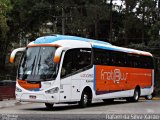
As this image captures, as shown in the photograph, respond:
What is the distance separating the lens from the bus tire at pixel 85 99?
23.6 m

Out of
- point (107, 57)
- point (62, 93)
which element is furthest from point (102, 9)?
point (62, 93)

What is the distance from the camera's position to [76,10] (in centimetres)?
5925

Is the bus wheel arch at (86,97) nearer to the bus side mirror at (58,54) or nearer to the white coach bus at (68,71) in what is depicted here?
the white coach bus at (68,71)

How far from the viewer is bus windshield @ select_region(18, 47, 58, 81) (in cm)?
2158

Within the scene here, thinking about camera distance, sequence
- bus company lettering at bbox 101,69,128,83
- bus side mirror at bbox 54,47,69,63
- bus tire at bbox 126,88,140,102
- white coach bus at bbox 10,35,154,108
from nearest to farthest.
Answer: bus side mirror at bbox 54,47,69,63 < white coach bus at bbox 10,35,154,108 < bus company lettering at bbox 101,69,128,83 < bus tire at bbox 126,88,140,102

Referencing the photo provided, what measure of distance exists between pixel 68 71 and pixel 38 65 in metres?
1.63

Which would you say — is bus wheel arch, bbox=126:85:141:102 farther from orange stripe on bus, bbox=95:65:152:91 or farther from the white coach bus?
the white coach bus

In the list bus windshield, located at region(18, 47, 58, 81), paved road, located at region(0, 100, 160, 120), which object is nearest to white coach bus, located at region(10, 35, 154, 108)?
bus windshield, located at region(18, 47, 58, 81)

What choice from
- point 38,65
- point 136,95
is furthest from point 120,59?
point 38,65

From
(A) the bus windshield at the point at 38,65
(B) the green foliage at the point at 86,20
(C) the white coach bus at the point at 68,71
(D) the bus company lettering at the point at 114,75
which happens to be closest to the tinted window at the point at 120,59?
(C) the white coach bus at the point at 68,71

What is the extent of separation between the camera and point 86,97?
79.4ft

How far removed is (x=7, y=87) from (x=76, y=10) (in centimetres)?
2842

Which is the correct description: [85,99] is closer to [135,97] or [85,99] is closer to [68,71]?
[68,71]

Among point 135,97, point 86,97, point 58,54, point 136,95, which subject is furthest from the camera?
point 136,95
